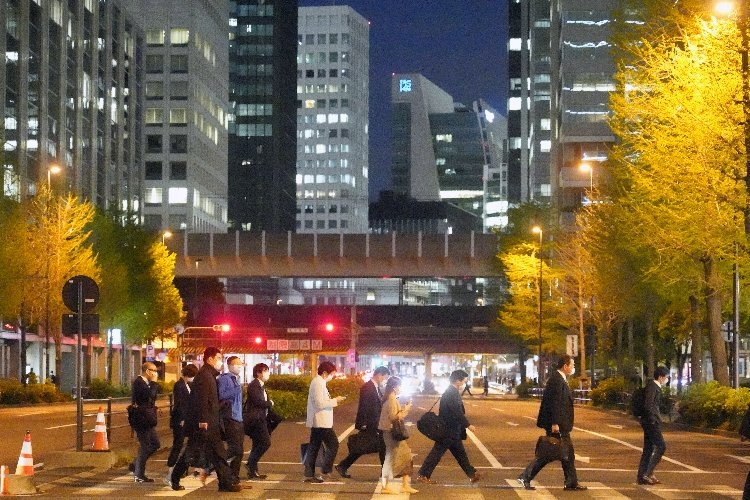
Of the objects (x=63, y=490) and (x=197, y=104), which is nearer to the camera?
(x=63, y=490)

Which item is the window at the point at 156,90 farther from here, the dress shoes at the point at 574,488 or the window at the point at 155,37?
the dress shoes at the point at 574,488

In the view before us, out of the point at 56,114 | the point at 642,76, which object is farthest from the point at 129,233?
the point at 642,76

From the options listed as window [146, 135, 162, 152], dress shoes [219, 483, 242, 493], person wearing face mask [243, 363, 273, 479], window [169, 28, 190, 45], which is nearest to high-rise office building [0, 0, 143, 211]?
window [169, 28, 190, 45]

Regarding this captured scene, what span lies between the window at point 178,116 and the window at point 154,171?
4.79 m

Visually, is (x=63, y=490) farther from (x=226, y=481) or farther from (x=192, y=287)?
(x=192, y=287)

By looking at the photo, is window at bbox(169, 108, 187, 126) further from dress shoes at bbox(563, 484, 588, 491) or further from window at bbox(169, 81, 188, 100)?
dress shoes at bbox(563, 484, 588, 491)

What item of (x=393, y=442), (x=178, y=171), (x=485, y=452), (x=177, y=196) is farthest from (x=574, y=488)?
(x=178, y=171)

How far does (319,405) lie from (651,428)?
477 cm

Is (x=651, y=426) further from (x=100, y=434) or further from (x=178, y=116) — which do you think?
(x=178, y=116)

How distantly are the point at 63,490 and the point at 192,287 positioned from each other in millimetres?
107022

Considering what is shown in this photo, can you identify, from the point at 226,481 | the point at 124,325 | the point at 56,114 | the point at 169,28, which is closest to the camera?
the point at 226,481

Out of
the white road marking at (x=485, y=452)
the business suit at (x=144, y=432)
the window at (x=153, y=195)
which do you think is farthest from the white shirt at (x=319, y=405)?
the window at (x=153, y=195)

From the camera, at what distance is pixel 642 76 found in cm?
3450

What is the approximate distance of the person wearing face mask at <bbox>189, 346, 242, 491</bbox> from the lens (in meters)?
15.9
